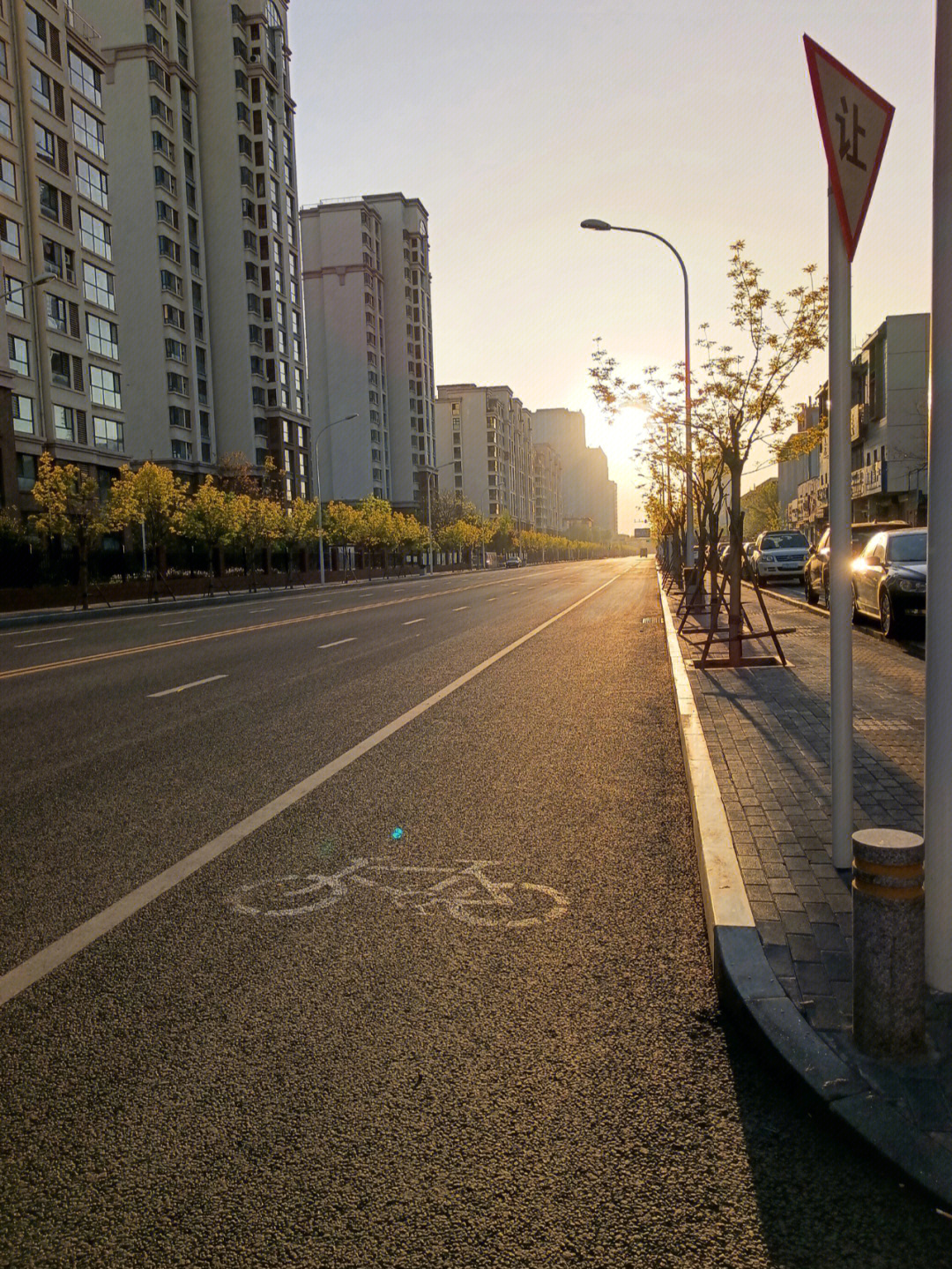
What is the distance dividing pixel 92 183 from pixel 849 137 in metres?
61.9

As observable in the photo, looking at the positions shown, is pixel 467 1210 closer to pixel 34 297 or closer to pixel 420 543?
pixel 34 297

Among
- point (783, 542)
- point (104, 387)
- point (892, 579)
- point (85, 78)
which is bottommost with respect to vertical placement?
point (892, 579)

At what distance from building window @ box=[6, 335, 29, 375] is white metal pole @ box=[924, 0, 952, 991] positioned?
52090mm

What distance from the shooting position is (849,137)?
3.99 m

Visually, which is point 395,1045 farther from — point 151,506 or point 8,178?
point 8,178

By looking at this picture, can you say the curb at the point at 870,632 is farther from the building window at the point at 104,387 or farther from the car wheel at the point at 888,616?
the building window at the point at 104,387

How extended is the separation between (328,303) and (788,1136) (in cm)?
12668

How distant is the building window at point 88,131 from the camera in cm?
5453

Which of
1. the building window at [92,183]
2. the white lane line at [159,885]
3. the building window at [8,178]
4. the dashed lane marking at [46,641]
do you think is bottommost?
the dashed lane marking at [46,641]

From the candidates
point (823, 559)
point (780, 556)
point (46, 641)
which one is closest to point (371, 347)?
point (780, 556)

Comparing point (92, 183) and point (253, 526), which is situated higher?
point (92, 183)

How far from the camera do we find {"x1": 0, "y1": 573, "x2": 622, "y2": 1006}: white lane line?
379 cm

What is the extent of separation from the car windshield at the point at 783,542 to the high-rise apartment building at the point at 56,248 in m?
34.5

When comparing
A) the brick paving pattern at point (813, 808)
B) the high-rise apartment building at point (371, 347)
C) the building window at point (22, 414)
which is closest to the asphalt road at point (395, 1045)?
the brick paving pattern at point (813, 808)
